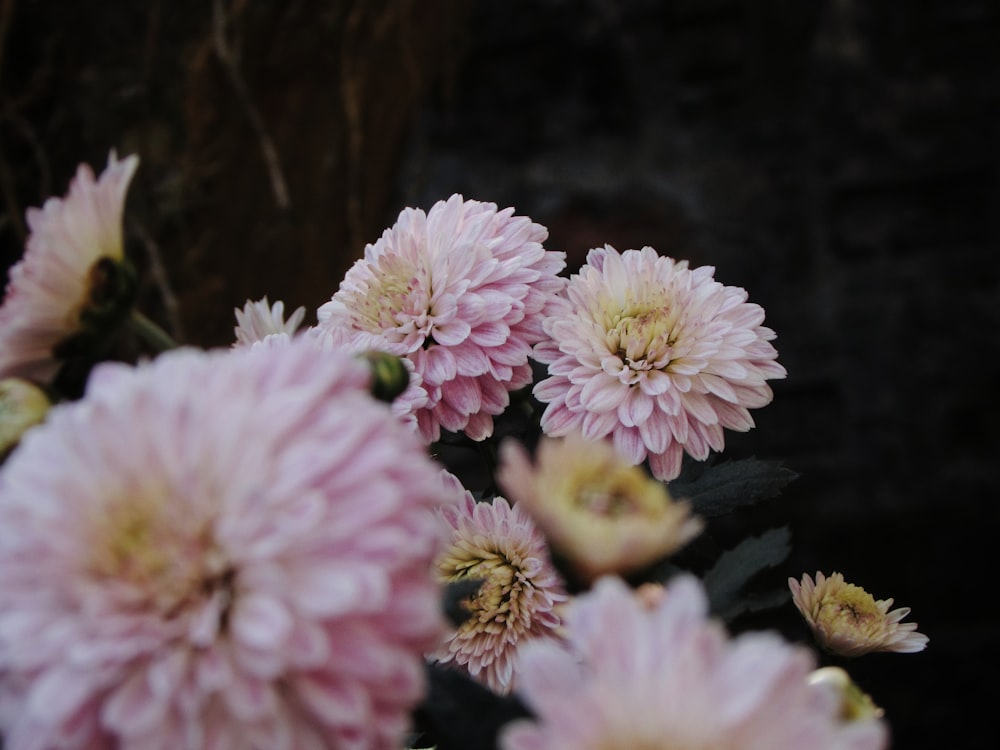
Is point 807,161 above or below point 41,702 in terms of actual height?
above

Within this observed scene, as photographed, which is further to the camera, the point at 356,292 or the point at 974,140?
the point at 974,140

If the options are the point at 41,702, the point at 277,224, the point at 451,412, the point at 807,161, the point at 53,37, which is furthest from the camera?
the point at 807,161

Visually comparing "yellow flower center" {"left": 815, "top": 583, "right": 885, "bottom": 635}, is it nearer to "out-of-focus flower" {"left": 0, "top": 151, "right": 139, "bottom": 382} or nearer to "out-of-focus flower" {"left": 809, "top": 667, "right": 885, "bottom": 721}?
"out-of-focus flower" {"left": 809, "top": 667, "right": 885, "bottom": 721}

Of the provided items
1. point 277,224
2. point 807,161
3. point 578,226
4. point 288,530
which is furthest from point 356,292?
point 807,161

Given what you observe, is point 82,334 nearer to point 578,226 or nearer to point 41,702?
point 41,702

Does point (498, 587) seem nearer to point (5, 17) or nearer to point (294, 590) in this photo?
point (294, 590)

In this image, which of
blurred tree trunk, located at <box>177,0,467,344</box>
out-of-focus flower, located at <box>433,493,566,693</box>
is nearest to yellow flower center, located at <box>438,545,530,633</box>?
out-of-focus flower, located at <box>433,493,566,693</box>

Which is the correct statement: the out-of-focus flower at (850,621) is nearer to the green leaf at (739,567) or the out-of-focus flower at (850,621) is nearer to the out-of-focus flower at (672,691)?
the green leaf at (739,567)
